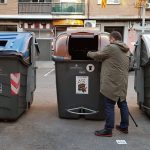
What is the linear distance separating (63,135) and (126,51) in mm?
1703

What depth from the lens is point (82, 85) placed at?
259 inches

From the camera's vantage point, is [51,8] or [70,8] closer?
[70,8]

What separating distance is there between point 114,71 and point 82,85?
0.95 meters

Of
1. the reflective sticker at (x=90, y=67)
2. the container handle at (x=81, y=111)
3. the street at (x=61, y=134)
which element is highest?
the reflective sticker at (x=90, y=67)

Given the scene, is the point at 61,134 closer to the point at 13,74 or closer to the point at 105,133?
the point at 105,133

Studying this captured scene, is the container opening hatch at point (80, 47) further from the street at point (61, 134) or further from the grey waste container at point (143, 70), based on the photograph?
the street at point (61, 134)

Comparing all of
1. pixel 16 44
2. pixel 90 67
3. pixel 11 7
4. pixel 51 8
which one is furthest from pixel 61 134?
pixel 11 7

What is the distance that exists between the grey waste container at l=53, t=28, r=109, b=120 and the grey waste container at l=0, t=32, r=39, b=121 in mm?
613

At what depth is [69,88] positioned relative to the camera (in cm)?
664

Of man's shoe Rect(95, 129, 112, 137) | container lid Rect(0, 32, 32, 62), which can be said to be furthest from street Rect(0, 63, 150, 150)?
container lid Rect(0, 32, 32, 62)

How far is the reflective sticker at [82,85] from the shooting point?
259 inches

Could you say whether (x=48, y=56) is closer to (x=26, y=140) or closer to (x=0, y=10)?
(x=0, y=10)

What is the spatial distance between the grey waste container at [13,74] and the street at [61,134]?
0.93 ft

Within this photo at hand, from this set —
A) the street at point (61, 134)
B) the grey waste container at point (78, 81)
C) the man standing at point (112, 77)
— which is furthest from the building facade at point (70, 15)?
the man standing at point (112, 77)
